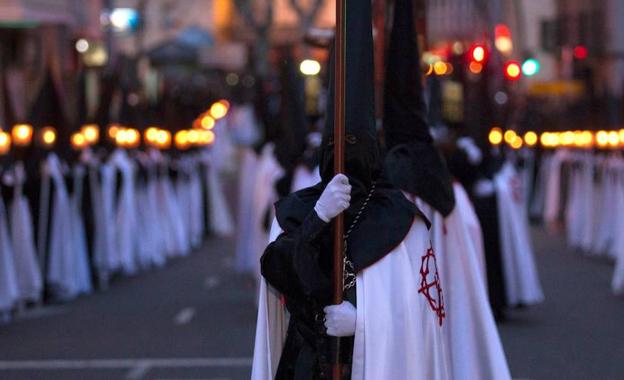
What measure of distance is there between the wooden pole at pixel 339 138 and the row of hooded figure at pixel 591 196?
11.1m

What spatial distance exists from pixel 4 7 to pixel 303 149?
15252 millimetres

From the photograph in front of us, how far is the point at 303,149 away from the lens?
13.9 m

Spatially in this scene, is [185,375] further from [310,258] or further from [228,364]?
[310,258]

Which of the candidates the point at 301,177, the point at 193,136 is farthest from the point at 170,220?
the point at 301,177

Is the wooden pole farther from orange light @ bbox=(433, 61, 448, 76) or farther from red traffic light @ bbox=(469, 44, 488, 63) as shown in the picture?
red traffic light @ bbox=(469, 44, 488, 63)

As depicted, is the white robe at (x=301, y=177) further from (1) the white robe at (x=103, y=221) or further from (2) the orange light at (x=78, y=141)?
(1) the white robe at (x=103, y=221)

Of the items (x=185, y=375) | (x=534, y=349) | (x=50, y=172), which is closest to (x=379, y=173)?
(x=185, y=375)

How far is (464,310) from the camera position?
8.05m

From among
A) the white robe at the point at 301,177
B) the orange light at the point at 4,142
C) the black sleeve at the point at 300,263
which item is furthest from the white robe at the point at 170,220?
the black sleeve at the point at 300,263

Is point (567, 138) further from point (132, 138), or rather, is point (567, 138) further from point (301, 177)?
point (301, 177)

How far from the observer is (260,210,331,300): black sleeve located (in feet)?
18.6

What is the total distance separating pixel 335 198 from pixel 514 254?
9.01 m

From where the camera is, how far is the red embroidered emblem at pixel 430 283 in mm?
5855

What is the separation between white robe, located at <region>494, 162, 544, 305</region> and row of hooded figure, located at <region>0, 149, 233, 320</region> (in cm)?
484
